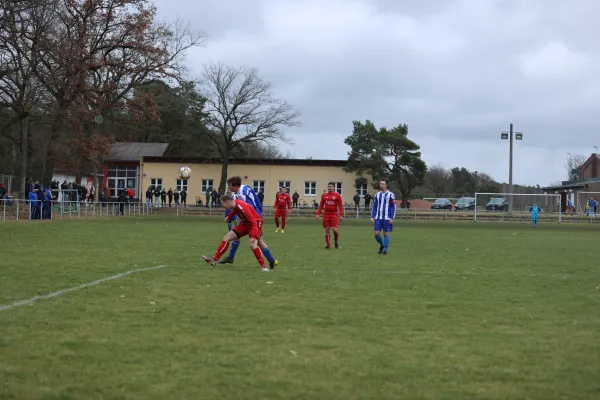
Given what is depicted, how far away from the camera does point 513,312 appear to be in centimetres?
895

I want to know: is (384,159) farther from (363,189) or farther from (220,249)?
(220,249)

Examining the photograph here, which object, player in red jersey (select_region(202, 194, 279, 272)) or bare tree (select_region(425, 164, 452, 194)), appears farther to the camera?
bare tree (select_region(425, 164, 452, 194))

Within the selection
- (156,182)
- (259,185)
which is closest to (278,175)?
(259,185)

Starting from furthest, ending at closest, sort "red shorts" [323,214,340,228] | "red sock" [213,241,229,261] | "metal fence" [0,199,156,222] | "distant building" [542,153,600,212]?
"distant building" [542,153,600,212], "metal fence" [0,199,156,222], "red shorts" [323,214,340,228], "red sock" [213,241,229,261]

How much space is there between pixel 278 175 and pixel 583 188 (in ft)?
111

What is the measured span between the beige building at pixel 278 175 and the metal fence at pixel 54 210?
2057cm

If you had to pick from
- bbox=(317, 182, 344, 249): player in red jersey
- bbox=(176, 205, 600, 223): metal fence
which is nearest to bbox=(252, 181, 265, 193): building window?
bbox=(176, 205, 600, 223): metal fence

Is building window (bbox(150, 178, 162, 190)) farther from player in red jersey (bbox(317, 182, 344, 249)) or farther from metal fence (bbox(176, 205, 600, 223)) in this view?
player in red jersey (bbox(317, 182, 344, 249))

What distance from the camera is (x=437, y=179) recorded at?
9356cm

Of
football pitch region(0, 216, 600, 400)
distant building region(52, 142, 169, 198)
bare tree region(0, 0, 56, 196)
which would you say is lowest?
football pitch region(0, 216, 600, 400)

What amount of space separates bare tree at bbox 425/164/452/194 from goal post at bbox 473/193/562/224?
3369 cm

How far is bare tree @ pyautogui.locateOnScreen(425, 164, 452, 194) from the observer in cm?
9081

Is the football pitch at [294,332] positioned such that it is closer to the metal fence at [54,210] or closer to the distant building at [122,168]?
the metal fence at [54,210]

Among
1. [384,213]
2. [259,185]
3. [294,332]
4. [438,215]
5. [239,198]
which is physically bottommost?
[294,332]
